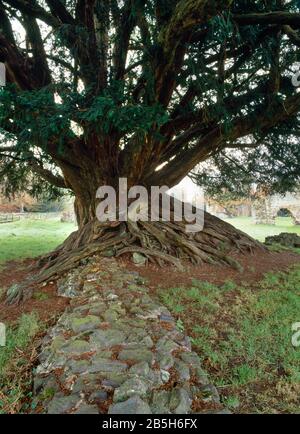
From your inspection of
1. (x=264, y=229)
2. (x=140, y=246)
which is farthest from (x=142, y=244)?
(x=264, y=229)

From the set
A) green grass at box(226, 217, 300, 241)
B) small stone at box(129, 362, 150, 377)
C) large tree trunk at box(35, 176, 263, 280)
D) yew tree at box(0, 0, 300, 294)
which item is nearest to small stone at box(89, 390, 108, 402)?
small stone at box(129, 362, 150, 377)

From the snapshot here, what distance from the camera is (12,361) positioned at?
294 centimetres

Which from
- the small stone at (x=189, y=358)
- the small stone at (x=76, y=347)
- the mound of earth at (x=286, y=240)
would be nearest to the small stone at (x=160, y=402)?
the small stone at (x=189, y=358)

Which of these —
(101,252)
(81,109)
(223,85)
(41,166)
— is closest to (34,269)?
(101,252)

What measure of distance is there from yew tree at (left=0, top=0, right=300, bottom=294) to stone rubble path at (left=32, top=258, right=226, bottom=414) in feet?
7.31

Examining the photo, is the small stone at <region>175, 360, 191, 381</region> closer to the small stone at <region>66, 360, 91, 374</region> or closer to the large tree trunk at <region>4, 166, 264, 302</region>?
the small stone at <region>66, 360, 91, 374</region>

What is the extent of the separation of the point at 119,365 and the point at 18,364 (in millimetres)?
1249

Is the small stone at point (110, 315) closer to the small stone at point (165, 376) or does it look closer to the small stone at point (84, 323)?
the small stone at point (84, 323)

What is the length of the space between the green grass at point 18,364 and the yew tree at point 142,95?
149 cm

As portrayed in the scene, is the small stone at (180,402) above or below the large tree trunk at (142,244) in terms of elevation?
below

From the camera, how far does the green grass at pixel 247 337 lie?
2414mm


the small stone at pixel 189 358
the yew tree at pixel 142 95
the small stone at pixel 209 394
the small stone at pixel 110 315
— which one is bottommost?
the small stone at pixel 209 394

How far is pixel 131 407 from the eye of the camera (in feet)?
6.23

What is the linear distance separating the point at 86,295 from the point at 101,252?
70.7 inches
